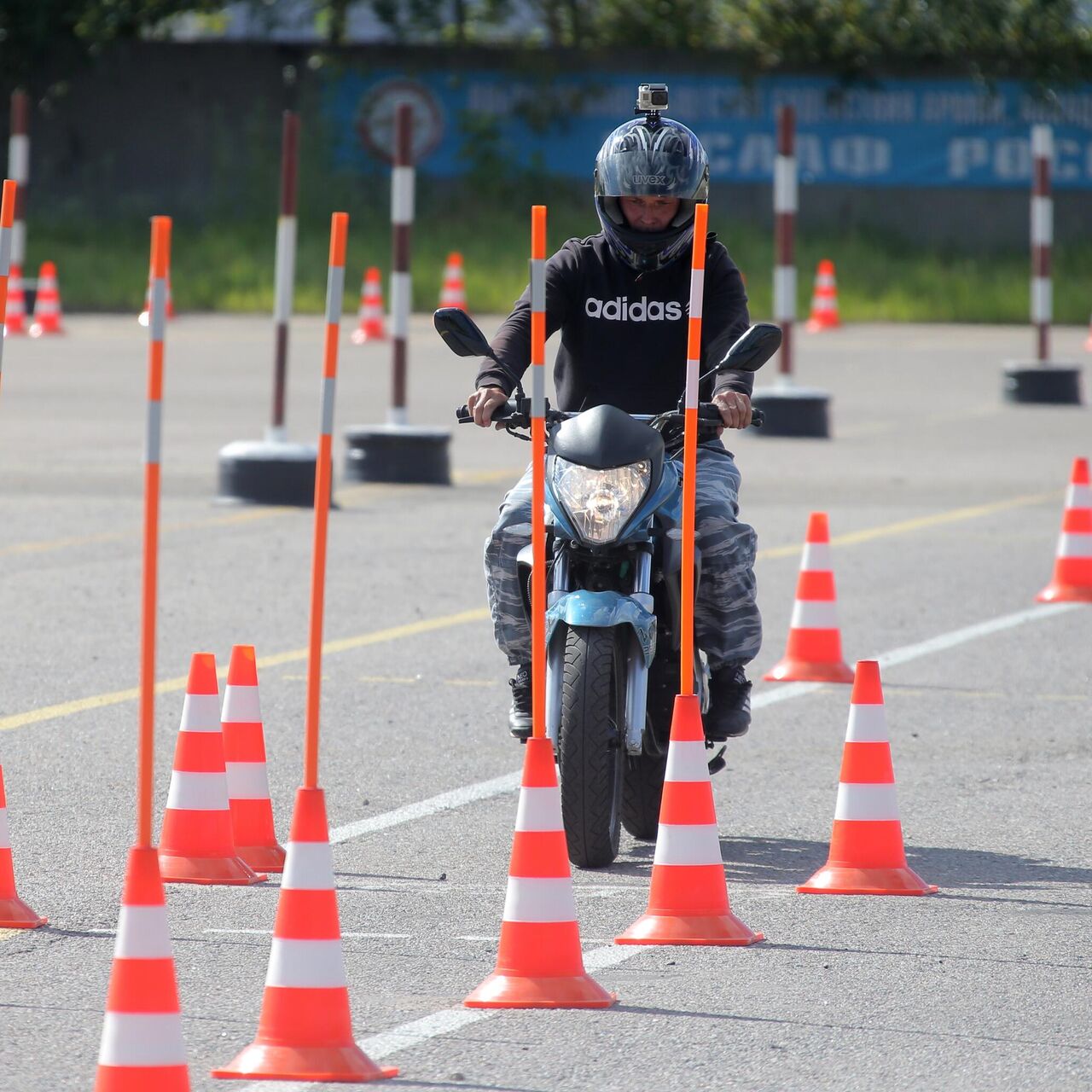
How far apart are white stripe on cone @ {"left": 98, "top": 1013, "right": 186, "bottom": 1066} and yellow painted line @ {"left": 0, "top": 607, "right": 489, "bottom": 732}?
4.17 m

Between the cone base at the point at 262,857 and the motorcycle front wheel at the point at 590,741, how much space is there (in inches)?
29.9

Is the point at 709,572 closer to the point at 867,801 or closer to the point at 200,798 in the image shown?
the point at 867,801

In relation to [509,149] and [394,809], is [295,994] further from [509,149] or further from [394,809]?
[509,149]

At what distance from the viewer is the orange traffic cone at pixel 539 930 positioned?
17.9ft

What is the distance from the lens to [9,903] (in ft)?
20.0

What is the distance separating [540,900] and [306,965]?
0.72 m

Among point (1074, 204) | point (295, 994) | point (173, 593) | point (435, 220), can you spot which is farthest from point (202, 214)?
point (295, 994)

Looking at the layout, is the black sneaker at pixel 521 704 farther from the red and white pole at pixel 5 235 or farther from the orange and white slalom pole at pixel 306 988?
the orange and white slalom pole at pixel 306 988

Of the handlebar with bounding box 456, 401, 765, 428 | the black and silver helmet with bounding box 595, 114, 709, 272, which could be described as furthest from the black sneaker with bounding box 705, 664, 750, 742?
the black and silver helmet with bounding box 595, 114, 709, 272

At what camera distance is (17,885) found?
651 cm

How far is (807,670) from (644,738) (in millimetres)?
3106

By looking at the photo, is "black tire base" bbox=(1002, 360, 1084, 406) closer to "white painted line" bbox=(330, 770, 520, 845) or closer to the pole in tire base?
the pole in tire base

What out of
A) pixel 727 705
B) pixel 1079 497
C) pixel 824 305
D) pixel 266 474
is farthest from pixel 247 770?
pixel 824 305

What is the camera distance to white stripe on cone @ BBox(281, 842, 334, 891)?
5.02m
